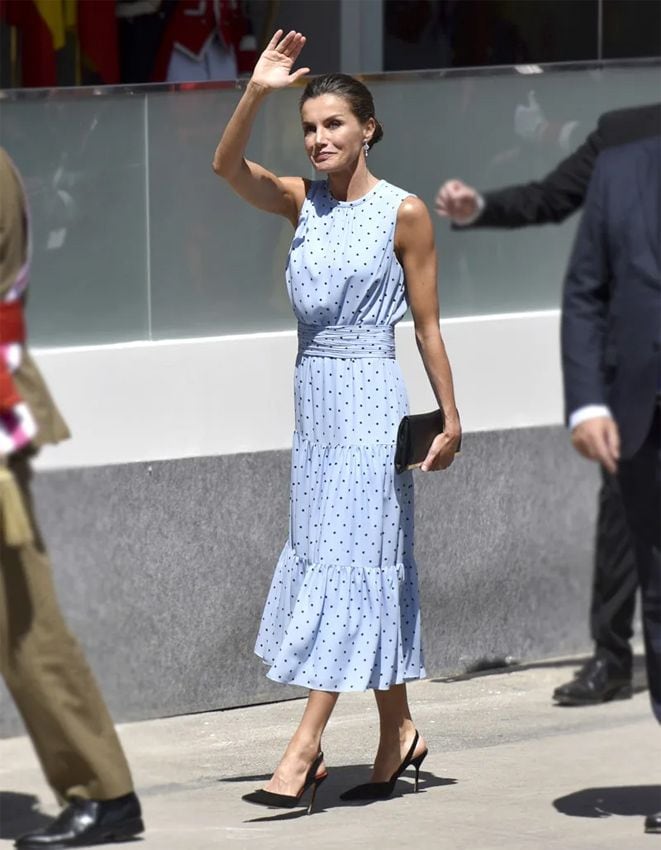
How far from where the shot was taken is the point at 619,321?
5.36 m

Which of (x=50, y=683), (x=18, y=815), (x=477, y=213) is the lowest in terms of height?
(x=18, y=815)

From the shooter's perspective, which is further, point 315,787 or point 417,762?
point 417,762

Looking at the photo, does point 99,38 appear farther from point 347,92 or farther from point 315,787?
point 315,787

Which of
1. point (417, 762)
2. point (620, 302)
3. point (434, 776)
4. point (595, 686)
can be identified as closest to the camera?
point (620, 302)

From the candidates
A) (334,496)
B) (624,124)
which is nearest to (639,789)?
(334,496)

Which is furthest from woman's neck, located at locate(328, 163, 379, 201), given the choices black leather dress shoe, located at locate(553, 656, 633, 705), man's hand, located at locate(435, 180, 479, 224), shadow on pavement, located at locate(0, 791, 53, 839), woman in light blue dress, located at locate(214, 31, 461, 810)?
black leather dress shoe, located at locate(553, 656, 633, 705)

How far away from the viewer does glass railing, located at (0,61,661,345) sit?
634cm

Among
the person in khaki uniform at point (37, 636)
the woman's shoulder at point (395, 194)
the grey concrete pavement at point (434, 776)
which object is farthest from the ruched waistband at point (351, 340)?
the grey concrete pavement at point (434, 776)

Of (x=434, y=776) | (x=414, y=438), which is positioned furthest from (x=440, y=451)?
(x=434, y=776)

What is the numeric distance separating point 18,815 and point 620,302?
1.81 m

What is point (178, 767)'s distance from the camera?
6215 millimetres

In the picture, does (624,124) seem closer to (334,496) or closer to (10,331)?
(334,496)

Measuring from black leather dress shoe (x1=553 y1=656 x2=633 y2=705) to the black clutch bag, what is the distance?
60.2 inches

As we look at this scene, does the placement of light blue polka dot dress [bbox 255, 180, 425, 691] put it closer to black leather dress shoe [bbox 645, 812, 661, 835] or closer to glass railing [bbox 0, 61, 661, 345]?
glass railing [bbox 0, 61, 661, 345]
